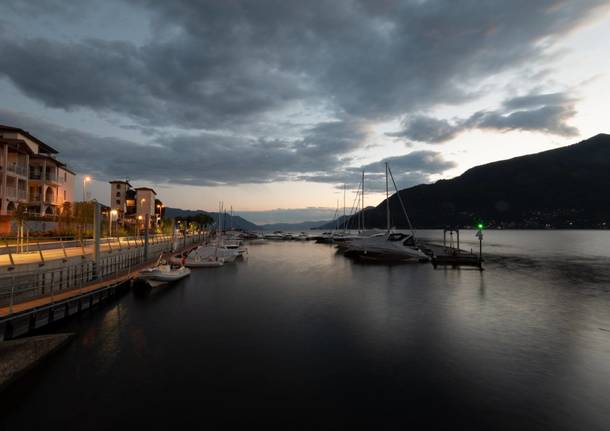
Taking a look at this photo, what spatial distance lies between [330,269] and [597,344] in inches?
1578

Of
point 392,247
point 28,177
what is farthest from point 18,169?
point 392,247

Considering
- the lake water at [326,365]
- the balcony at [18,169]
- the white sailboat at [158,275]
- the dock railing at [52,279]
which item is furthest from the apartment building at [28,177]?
the lake water at [326,365]

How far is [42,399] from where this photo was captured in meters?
13.5

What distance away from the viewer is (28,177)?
56.5 m

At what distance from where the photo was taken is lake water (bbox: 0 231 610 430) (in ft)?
42.3

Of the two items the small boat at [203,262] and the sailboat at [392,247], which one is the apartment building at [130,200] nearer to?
the small boat at [203,262]

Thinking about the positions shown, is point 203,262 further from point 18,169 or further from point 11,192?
point 18,169

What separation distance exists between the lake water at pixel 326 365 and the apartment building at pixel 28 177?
3413 cm

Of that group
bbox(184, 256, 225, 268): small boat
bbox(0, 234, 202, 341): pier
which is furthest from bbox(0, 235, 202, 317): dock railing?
bbox(184, 256, 225, 268): small boat

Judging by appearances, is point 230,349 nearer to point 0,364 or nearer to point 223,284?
point 0,364

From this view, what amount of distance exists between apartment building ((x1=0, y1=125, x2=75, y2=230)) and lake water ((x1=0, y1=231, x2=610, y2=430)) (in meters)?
34.1

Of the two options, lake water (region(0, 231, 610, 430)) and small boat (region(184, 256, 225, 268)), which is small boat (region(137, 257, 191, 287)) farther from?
small boat (region(184, 256, 225, 268))

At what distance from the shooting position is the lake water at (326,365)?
12.9 metres

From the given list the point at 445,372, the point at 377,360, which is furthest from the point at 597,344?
the point at 377,360
